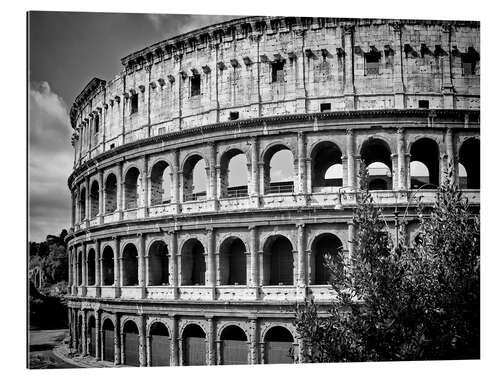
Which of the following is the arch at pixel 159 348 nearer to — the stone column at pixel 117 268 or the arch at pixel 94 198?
the stone column at pixel 117 268

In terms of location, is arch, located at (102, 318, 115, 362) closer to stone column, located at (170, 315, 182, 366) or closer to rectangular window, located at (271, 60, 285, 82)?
stone column, located at (170, 315, 182, 366)

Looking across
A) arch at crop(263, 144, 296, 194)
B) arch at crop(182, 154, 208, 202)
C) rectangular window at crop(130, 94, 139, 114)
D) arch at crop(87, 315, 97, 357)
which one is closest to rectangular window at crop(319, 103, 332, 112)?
arch at crop(263, 144, 296, 194)

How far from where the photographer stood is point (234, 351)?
67.5 feet

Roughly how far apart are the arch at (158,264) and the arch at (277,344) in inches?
180

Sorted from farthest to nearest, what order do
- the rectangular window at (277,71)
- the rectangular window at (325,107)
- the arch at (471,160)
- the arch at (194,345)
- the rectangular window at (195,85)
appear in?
the rectangular window at (195,85)
the rectangular window at (277,71)
the arch at (194,345)
the rectangular window at (325,107)
the arch at (471,160)

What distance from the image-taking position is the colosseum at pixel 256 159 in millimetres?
20016

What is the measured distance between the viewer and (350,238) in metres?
20.0

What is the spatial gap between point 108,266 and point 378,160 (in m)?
10.2

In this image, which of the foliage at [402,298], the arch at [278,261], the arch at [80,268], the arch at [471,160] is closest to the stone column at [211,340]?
the arch at [278,261]

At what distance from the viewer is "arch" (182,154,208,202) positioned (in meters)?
22.4

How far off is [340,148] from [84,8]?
892 cm

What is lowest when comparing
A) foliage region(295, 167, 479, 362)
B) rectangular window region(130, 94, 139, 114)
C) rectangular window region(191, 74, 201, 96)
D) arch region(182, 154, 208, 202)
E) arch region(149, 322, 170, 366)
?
arch region(149, 322, 170, 366)

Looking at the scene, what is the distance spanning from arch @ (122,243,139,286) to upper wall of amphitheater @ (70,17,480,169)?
3690 millimetres
